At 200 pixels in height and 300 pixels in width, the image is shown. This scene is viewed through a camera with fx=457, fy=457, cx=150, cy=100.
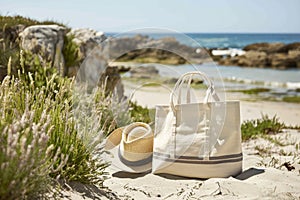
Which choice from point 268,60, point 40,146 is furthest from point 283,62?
point 40,146

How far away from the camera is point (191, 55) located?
5.67 meters

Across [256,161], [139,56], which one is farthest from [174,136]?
[139,56]

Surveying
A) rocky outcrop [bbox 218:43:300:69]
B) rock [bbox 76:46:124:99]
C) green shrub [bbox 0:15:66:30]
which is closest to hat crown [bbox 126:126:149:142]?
rock [bbox 76:46:124:99]

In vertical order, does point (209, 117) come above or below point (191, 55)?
below

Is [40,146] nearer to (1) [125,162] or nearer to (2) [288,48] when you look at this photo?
(1) [125,162]

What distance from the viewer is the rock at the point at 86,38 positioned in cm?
912

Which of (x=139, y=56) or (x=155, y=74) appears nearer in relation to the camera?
(x=155, y=74)

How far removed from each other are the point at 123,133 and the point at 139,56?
10.3 ft

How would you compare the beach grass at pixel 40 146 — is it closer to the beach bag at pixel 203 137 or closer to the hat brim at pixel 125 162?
the hat brim at pixel 125 162

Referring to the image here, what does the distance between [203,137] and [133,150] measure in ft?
2.80

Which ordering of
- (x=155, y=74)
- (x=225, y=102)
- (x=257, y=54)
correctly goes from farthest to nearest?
(x=257, y=54) → (x=155, y=74) → (x=225, y=102)

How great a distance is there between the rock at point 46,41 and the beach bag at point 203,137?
373 cm

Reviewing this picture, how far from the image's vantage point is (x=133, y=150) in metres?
4.74

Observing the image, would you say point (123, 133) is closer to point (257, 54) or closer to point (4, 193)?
point (4, 193)
